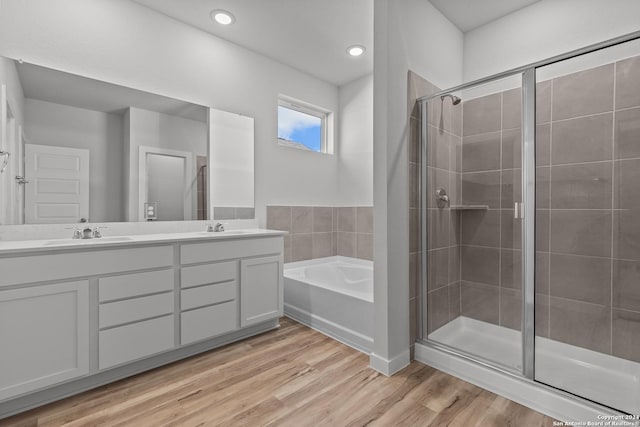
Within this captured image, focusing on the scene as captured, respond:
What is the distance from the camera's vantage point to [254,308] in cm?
243

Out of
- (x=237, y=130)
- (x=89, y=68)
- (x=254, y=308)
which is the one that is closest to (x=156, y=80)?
(x=89, y=68)

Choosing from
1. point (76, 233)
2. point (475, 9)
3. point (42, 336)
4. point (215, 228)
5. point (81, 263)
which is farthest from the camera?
point (215, 228)

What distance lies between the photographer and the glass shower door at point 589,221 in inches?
66.8

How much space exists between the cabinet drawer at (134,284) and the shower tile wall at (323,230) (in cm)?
135

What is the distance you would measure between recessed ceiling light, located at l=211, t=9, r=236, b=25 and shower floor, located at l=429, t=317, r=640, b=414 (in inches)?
117

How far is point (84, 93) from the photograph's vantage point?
2.17 metres

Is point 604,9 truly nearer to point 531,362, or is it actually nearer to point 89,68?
point 531,362

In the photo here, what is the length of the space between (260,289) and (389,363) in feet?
3.66

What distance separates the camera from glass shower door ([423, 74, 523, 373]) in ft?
6.28

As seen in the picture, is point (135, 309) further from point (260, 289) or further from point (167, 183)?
point (167, 183)

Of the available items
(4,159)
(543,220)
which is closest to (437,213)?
(543,220)

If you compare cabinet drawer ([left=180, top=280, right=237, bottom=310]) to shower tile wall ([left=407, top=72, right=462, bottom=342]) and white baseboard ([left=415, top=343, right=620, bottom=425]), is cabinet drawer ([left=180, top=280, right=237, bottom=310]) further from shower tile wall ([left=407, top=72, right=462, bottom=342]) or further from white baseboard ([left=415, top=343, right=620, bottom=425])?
white baseboard ([left=415, top=343, right=620, bottom=425])

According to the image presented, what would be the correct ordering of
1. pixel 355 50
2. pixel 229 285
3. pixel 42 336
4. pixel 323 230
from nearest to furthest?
pixel 42 336 < pixel 229 285 < pixel 355 50 < pixel 323 230

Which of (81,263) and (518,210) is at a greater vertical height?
(518,210)
